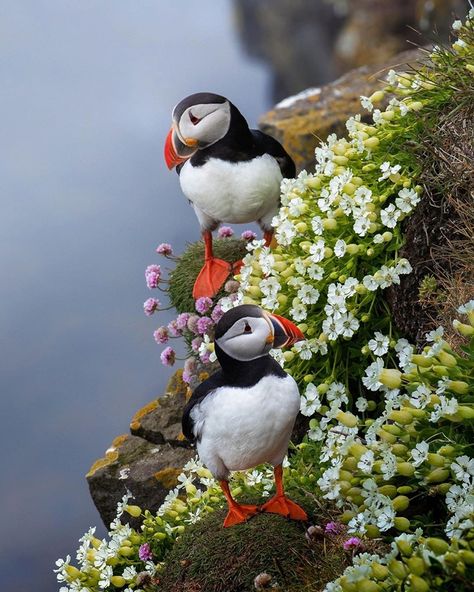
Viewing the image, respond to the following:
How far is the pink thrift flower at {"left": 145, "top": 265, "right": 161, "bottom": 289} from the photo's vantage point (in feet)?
20.5

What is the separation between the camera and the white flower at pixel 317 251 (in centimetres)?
442

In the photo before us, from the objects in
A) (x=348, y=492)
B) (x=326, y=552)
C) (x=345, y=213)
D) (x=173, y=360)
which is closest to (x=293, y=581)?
(x=326, y=552)

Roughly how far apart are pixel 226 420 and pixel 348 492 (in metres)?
0.49

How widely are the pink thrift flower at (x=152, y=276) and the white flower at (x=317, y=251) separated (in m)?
1.98

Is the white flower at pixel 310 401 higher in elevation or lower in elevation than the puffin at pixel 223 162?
lower

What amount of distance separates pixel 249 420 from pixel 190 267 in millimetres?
2971

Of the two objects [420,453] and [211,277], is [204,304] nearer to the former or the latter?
[211,277]

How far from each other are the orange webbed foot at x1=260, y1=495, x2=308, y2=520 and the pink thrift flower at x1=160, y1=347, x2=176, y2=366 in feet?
7.64

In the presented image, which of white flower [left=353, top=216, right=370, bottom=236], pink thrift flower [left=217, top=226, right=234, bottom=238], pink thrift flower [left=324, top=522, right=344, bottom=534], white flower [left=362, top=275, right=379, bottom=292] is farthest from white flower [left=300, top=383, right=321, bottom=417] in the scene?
pink thrift flower [left=217, top=226, right=234, bottom=238]

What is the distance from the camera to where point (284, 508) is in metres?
3.74

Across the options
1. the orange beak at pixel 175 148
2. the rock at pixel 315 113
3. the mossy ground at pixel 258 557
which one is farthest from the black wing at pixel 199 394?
the rock at pixel 315 113

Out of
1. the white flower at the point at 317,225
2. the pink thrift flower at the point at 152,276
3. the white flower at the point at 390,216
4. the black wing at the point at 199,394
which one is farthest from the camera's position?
the pink thrift flower at the point at 152,276

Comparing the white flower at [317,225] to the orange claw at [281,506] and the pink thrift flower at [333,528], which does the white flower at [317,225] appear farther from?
the pink thrift flower at [333,528]

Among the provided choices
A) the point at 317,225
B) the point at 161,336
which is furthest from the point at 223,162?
the point at 161,336
